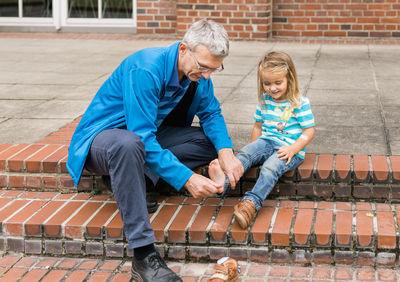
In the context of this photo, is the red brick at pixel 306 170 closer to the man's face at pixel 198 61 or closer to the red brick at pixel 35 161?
the man's face at pixel 198 61

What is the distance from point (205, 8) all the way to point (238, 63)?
93.2 inches

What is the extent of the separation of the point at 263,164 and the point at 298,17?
21.0 feet

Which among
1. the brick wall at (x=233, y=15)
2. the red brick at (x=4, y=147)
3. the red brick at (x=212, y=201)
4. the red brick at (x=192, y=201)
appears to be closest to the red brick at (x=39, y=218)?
the red brick at (x=4, y=147)

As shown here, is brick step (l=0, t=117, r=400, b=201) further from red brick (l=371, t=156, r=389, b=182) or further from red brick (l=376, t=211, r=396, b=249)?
red brick (l=376, t=211, r=396, b=249)

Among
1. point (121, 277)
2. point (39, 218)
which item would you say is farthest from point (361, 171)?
point (39, 218)

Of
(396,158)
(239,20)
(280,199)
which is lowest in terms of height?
(280,199)

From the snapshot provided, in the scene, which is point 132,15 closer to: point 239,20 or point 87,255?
point 239,20

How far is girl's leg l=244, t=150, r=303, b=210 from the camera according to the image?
10.3 feet

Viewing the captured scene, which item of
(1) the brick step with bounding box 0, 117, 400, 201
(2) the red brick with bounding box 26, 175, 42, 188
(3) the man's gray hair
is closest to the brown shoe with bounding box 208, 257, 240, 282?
(1) the brick step with bounding box 0, 117, 400, 201

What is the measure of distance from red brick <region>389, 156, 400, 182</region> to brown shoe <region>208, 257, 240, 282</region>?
99 centimetres

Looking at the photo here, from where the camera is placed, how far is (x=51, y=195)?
3.57 meters

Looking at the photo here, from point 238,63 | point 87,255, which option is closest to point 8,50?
point 238,63

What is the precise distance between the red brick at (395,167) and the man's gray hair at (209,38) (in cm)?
114

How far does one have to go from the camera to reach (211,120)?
349 centimetres
